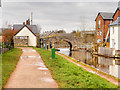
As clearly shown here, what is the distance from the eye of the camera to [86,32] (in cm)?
6631

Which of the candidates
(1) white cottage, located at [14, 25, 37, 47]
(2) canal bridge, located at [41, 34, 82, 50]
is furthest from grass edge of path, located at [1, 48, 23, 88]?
(1) white cottage, located at [14, 25, 37, 47]

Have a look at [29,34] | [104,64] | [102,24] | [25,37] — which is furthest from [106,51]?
[25,37]

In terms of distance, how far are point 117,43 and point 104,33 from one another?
13868mm

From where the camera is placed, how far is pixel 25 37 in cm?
4428

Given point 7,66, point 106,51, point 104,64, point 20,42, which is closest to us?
point 7,66

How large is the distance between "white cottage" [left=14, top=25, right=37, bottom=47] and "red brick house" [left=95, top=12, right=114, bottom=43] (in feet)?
55.4

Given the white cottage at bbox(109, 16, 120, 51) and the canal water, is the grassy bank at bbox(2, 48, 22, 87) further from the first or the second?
the white cottage at bbox(109, 16, 120, 51)

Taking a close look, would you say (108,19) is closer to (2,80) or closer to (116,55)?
(116,55)

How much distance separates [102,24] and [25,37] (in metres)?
20.2

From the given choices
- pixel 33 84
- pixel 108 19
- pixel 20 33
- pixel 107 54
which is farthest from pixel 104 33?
pixel 33 84

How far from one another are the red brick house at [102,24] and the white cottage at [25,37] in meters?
16.9

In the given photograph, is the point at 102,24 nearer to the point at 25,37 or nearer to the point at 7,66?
the point at 25,37

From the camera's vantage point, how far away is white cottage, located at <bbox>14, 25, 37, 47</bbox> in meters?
43.1

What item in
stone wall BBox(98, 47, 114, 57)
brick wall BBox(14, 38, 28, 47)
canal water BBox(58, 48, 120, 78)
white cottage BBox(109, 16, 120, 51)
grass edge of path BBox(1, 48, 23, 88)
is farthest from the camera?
brick wall BBox(14, 38, 28, 47)
